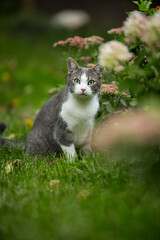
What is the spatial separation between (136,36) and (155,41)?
0.15 meters

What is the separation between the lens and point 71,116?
8.82 feet

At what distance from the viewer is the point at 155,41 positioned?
5.81 ft

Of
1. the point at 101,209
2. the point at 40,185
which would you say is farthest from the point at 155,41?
the point at 40,185

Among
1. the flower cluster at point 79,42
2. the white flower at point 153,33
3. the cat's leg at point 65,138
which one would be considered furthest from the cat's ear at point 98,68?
the white flower at point 153,33

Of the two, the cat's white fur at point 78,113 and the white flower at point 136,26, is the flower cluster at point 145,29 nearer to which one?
the white flower at point 136,26

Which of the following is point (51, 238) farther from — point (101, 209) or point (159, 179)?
point (159, 179)

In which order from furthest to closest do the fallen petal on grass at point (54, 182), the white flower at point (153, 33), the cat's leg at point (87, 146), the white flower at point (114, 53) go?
1. the cat's leg at point (87, 146)
2. the fallen petal on grass at point (54, 182)
3. the white flower at point (114, 53)
4. the white flower at point (153, 33)

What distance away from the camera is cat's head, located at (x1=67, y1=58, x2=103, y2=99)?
258cm

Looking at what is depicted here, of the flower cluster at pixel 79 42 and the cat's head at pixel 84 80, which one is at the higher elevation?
the flower cluster at pixel 79 42

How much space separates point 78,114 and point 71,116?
0.22ft

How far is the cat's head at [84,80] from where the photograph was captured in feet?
8.48

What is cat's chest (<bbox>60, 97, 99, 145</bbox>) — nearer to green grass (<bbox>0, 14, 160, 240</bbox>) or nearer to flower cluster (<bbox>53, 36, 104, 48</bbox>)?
green grass (<bbox>0, 14, 160, 240</bbox>)

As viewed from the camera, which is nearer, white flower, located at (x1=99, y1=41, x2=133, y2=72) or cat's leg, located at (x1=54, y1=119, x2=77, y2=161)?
white flower, located at (x1=99, y1=41, x2=133, y2=72)

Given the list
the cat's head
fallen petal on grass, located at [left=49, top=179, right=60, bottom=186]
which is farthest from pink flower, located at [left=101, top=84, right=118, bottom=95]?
fallen petal on grass, located at [left=49, top=179, right=60, bottom=186]
